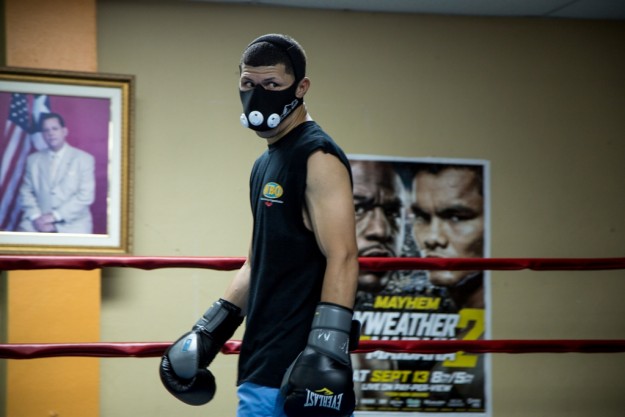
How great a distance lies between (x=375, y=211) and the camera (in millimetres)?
3316

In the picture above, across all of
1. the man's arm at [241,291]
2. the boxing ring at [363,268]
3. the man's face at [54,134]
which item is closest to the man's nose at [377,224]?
the boxing ring at [363,268]

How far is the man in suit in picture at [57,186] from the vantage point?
295 centimetres

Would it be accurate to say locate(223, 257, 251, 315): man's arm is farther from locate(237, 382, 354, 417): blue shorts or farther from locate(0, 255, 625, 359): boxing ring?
locate(0, 255, 625, 359): boxing ring

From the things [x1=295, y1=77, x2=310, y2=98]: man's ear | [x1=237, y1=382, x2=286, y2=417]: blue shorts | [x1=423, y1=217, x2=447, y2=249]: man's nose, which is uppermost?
[x1=295, y1=77, x2=310, y2=98]: man's ear

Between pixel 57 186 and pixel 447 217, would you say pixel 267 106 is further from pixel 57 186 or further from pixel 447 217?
pixel 447 217

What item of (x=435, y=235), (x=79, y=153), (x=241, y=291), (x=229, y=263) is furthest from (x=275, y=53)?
(x=435, y=235)

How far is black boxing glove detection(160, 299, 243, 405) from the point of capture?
1705mm

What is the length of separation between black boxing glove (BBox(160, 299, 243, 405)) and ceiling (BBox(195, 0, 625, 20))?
6.05 ft

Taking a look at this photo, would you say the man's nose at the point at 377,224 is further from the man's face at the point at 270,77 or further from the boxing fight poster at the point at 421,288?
the man's face at the point at 270,77

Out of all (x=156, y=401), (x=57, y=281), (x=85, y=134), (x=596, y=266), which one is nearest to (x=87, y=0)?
(x=85, y=134)

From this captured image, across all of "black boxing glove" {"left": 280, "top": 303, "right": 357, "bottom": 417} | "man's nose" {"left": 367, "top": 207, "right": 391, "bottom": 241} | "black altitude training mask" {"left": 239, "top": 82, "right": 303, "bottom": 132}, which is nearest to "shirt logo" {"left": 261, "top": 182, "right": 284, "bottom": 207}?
"black altitude training mask" {"left": 239, "top": 82, "right": 303, "bottom": 132}

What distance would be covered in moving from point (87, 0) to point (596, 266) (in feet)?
7.32

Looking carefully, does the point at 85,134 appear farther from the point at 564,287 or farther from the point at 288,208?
the point at 564,287

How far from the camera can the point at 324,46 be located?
333 centimetres
